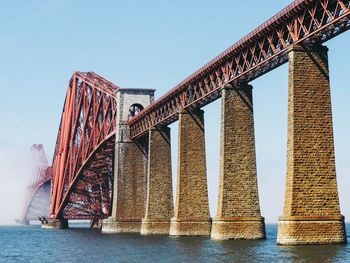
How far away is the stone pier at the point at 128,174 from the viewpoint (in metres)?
75.2

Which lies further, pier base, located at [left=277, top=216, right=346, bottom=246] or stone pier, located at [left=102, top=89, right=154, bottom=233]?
stone pier, located at [left=102, top=89, right=154, bottom=233]

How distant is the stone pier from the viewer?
75.2 m

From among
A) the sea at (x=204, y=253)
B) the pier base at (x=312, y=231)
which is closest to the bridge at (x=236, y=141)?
the pier base at (x=312, y=231)

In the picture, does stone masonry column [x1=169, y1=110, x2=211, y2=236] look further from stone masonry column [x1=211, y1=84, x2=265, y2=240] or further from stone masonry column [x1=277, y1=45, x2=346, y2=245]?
stone masonry column [x1=277, y1=45, x2=346, y2=245]

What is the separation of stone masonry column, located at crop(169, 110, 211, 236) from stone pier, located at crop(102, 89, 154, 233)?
18195 millimetres

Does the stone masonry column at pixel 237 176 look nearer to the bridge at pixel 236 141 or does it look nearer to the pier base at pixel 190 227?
the bridge at pixel 236 141

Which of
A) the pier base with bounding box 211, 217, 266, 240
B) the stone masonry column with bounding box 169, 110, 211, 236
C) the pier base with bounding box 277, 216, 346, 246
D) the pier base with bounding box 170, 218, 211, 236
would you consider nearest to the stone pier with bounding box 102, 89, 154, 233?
the stone masonry column with bounding box 169, 110, 211, 236

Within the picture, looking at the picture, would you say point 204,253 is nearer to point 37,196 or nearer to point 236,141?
point 236,141

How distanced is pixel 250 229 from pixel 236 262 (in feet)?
48.8

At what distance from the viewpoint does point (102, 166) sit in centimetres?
9781

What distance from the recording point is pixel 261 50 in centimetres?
4384

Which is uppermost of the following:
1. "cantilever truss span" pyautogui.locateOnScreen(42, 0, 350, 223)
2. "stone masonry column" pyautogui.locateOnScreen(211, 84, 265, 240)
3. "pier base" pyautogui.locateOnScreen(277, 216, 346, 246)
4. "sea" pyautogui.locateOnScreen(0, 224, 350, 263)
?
"cantilever truss span" pyautogui.locateOnScreen(42, 0, 350, 223)

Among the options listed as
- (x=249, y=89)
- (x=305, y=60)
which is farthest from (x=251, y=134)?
(x=305, y=60)

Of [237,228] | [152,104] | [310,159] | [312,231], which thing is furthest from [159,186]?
[312,231]
